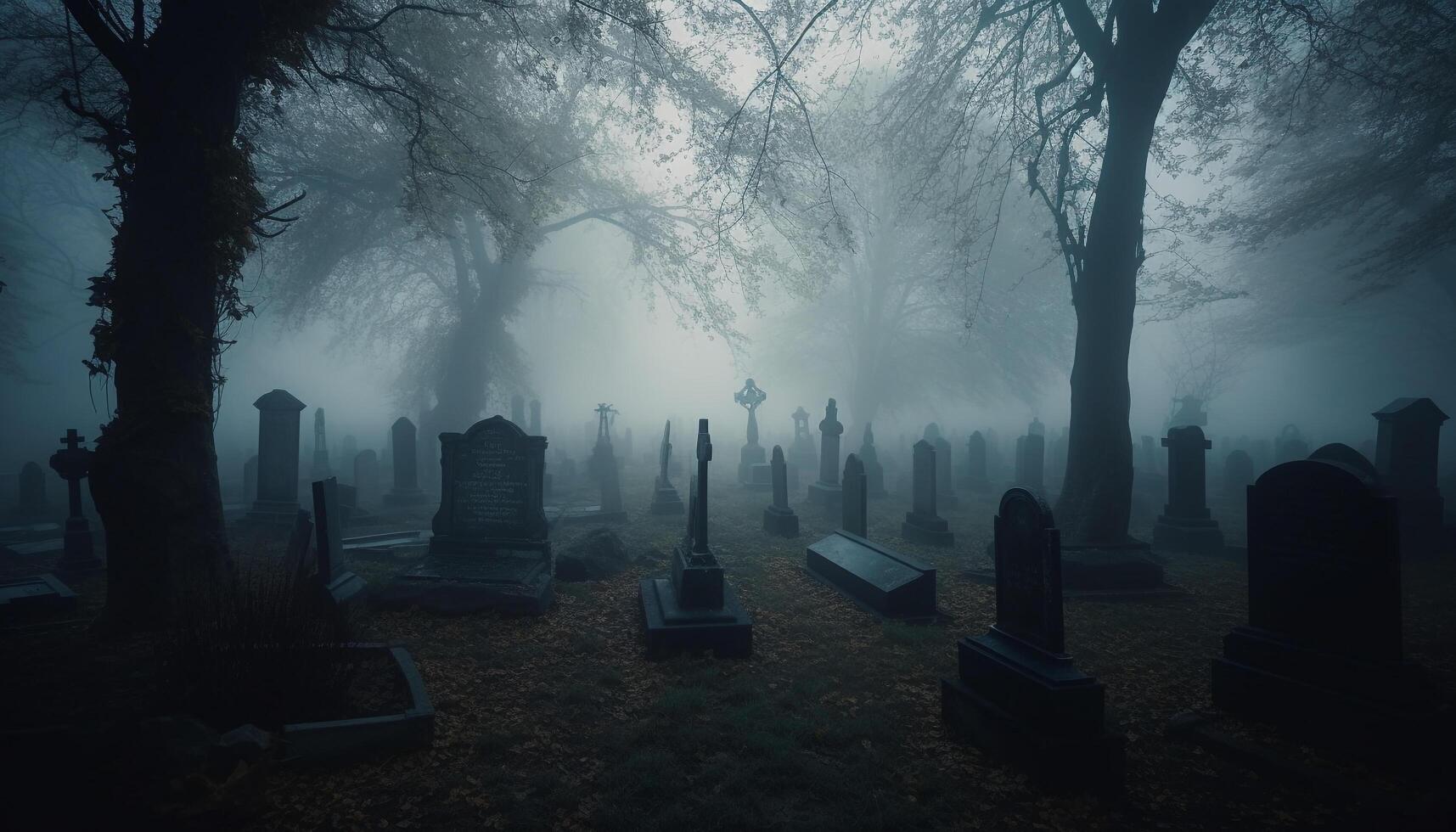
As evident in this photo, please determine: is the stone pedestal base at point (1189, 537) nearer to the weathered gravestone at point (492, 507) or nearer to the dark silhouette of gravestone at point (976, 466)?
the dark silhouette of gravestone at point (976, 466)

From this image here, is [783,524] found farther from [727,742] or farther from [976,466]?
[976,466]

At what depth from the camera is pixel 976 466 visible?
1789 centimetres

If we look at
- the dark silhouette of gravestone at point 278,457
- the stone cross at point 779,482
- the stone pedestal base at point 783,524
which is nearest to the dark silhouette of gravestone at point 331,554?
the dark silhouette of gravestone at point 278,457

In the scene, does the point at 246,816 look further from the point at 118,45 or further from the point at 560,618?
the point at 118,45

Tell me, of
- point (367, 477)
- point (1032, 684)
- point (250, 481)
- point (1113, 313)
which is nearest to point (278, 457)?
point (250, 481)

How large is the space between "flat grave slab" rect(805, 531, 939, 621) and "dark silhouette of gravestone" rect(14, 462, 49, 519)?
15367 millimetres

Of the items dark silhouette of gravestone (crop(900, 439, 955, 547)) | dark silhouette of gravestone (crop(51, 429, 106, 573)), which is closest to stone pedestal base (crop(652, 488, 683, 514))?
dark silhouette of gravestone (crop(900, 439, 955, 547))

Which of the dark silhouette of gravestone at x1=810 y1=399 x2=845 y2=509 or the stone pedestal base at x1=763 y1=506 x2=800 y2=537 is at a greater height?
the dark silhouette of gravestone at x1=810 y1=399 x2=845 y2=509

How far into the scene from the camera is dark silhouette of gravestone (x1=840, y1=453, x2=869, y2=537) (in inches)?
369

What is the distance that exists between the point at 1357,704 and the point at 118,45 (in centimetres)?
1066

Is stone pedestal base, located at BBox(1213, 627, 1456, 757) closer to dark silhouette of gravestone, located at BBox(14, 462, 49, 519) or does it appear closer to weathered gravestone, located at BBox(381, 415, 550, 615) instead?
weathered gravestone, located at BBox(381, 415, 550, 615)

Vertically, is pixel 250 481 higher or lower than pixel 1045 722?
higher

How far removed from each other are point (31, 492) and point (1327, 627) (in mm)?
19766

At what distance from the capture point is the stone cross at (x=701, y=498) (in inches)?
248
